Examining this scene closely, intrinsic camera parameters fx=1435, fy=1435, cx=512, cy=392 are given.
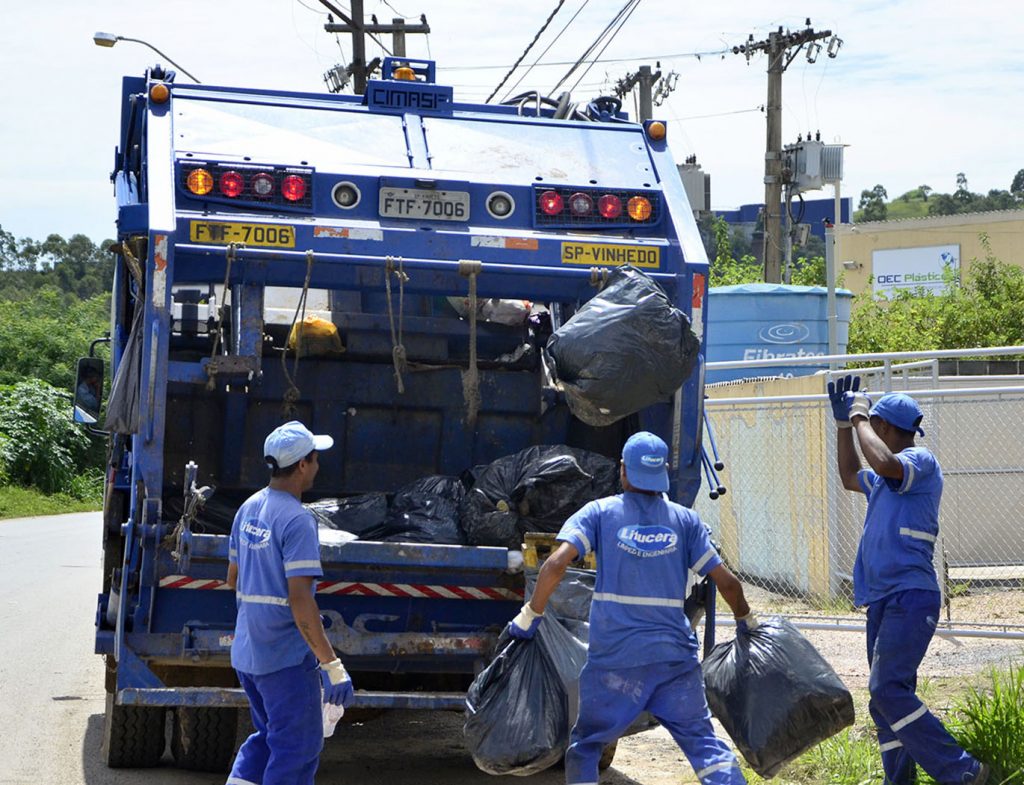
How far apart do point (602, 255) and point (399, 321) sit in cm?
100

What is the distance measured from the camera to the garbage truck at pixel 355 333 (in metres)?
5.68

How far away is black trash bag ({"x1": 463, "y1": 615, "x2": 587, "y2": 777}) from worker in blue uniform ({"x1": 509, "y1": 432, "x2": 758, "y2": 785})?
170 millimetres

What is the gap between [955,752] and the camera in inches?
202

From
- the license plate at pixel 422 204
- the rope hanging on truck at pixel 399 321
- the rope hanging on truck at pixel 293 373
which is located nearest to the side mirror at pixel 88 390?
the rope hanging on truck at pixel 293 373

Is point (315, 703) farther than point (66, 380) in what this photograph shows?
No

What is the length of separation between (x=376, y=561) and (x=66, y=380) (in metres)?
30.0

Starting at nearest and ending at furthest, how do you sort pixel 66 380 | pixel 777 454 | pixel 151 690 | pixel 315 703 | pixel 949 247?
pixel 315 703 → pixel 151 690 → pixel 777 454 → pixel 66 380 → pixel 949 247

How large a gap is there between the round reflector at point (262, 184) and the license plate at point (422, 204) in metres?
0.49

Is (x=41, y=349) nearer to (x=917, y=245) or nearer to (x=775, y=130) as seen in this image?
(x=775, y=130)

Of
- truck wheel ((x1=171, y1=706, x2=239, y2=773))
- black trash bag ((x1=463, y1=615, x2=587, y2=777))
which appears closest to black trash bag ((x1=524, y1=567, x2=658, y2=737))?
black trash bag ((x1=463, y1=615, x2=587, y2=777))

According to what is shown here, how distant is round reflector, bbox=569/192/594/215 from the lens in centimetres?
658

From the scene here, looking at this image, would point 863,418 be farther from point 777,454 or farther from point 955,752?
point 777,454

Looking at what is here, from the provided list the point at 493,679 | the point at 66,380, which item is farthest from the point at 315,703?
the point at 66,380

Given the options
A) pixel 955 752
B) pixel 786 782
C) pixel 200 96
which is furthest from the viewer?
pixel 200 96
